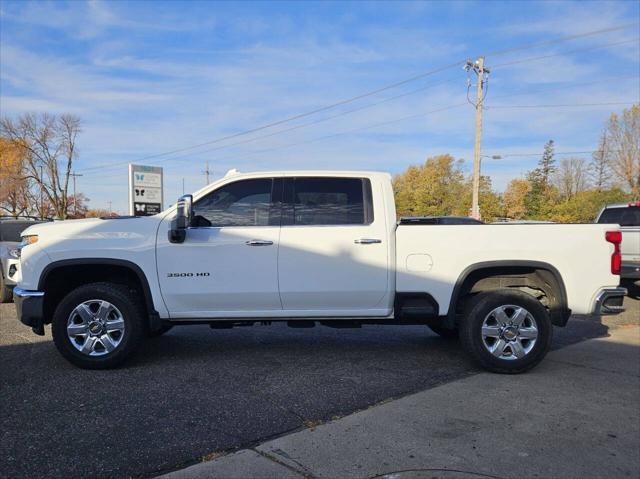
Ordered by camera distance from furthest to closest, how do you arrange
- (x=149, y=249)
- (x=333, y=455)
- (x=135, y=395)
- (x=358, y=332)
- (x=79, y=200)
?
(x=79, y=200), (x=358, y=332), (x=149, y=249), (x=135, y=395), (x=333, y=455)

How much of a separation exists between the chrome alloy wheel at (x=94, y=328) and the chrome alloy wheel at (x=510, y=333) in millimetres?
3732

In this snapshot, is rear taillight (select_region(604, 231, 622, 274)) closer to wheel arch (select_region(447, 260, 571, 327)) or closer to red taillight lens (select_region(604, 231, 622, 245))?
red taillight lens (select_region(604, 231, 622, 245))

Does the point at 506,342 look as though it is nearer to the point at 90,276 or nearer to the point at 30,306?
the point at 90,276

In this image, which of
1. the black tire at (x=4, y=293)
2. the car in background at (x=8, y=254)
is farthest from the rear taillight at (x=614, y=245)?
the black tire at (x=4, y=293)

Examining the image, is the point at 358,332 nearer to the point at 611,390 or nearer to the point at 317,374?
the point at 317,374

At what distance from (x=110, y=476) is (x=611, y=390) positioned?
4.39 metres

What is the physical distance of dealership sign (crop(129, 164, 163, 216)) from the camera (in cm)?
2439

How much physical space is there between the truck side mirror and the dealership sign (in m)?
20.0

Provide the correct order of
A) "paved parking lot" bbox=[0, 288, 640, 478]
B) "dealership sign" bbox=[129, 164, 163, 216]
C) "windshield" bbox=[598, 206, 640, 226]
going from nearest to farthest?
"paved parking lot" bbox=[0, 288, 640, 478] → "windshield" bbox=[598, 206, 640, 226] → "dealership sign" bbox=[129, 164, 163, 216]

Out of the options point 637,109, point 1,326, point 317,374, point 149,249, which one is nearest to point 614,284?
point 317,374

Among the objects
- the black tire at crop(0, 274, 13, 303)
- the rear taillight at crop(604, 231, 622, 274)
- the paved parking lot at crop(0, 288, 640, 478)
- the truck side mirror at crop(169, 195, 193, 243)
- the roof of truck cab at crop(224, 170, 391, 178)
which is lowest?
the paved parking lot at crop(0, 288, 640, 478)

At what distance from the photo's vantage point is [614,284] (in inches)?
208

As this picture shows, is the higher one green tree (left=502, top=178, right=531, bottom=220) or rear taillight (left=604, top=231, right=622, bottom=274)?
green tree (left=502, top=178, right=531, bottom=220)

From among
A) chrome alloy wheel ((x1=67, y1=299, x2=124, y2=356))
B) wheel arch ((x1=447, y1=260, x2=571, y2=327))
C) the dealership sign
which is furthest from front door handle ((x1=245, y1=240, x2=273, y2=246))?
the dealership sign
